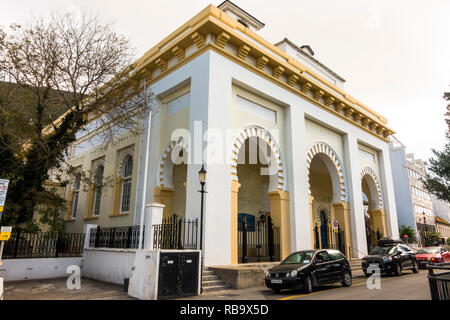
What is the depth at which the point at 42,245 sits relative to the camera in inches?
478

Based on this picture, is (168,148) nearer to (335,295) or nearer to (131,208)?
(131,208)

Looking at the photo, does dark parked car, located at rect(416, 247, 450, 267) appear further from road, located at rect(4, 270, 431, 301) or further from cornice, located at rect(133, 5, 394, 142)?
cornice, located at rect(133, 5, 394, 142)

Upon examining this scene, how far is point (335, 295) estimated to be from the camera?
7953 millimetres

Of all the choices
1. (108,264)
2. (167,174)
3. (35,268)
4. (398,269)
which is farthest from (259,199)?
(35,268)

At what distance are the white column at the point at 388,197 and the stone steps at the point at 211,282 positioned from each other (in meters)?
15.1

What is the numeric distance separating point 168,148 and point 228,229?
14.8 feet

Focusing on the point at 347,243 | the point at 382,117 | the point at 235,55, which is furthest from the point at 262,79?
the point at 382,117

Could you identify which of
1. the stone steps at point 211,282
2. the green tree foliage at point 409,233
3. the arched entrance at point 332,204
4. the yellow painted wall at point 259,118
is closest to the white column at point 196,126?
the yellow painted wall at point 259,118

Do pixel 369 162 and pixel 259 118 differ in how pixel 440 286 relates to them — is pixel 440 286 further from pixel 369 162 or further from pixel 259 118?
pixel 369 162

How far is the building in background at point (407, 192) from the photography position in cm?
3123

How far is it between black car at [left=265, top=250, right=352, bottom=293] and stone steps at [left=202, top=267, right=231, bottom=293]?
1.31m

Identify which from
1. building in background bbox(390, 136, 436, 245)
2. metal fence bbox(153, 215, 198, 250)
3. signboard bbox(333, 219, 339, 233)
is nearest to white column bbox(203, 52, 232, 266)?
metal fence bbox(153, 215, 198, 250)

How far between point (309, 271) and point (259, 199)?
8798 mm

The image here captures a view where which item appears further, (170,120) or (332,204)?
(332,204)
